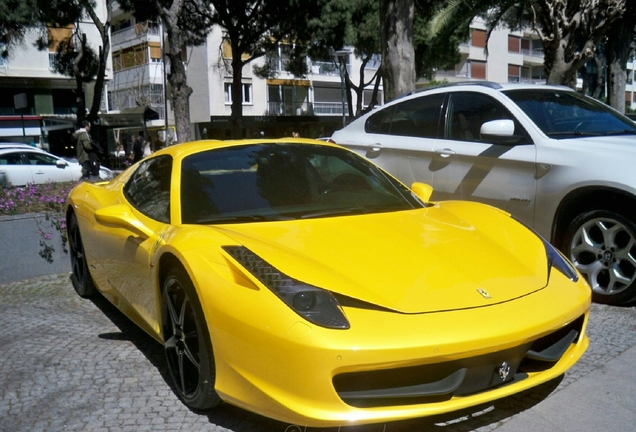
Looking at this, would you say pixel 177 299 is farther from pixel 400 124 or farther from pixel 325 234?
pixel 400 124

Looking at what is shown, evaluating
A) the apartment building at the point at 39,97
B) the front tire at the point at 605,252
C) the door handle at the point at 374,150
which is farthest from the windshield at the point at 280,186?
the apartment building at the point at 39,97

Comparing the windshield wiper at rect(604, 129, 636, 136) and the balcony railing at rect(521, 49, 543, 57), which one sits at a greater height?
the balcony railing at rect(521, 49, 543, 57)

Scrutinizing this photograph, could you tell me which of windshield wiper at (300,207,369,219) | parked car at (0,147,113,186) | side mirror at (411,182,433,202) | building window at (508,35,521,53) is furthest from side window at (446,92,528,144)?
building window at (508,35,521,53)

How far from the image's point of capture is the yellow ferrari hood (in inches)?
109

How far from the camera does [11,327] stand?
4746 mm

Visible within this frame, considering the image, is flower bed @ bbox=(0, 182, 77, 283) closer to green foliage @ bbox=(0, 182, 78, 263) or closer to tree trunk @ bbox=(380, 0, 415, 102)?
green foliage @ bbox=(0, 182, 78, 263)

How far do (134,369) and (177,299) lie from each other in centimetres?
83

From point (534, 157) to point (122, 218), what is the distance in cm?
300

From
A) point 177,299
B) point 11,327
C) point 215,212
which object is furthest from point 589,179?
point 11,327

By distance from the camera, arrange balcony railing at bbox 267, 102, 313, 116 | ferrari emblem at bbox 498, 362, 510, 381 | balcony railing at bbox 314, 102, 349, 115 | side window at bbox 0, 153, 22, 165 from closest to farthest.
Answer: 1. ferrari emblem at bbox 498, 362, 510, 381
2. side window at bbox 0, 153, 22, 165
3. balcony railing at bbox 267, 102, 313, 116
4. balcony railing at bbox 314, 102, 349, 115

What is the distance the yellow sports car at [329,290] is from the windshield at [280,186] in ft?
0.03

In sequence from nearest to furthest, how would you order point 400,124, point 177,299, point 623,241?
1. point 177,299
2. point 623,241
3. point 400,124

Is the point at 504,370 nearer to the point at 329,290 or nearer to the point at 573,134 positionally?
the point at 329,290

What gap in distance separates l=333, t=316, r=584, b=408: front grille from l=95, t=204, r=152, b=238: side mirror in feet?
5.57
